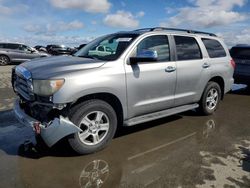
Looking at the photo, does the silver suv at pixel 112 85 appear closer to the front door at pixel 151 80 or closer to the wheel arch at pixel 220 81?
the front door at pixel 151 80

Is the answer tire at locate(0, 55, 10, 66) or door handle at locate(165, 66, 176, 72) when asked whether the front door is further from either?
tire at locate(0, 55, 10, 66)

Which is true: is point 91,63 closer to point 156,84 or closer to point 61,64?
point 61,64

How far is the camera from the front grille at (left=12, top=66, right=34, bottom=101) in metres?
4.05

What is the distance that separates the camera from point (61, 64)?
169 inches

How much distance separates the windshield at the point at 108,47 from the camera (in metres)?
4.70

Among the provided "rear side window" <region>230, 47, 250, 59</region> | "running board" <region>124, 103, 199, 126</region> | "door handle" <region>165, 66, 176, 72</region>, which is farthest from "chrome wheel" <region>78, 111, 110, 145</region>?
"rear side window" <region>230, 47, 250, 59</region>

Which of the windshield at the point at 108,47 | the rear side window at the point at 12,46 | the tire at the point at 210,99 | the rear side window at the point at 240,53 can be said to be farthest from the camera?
the rear side window at the point at 12,46

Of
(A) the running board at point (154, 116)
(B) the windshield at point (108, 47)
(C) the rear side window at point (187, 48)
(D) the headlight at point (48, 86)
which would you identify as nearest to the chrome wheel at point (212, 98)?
(A) the running board at point (154, 116)

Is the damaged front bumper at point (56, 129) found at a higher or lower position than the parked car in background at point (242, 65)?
lower

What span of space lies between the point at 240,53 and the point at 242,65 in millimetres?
485

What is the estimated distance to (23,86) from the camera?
433 cm

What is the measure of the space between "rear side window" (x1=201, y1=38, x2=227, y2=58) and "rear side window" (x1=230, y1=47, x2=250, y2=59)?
9.75 ft

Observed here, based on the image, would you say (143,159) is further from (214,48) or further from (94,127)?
(214,48)

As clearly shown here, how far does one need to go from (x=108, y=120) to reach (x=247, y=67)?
641 cm
